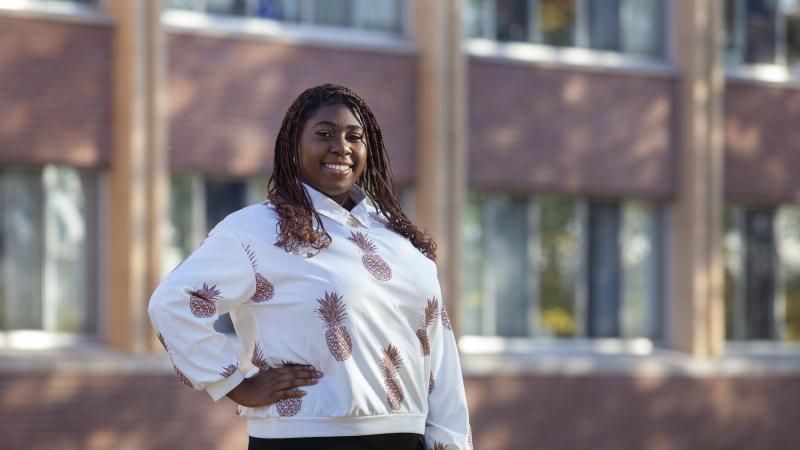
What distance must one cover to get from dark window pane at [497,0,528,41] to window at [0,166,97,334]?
4.75 meters

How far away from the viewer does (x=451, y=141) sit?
1587cm

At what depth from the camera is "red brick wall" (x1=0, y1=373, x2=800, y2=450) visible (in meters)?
13.6

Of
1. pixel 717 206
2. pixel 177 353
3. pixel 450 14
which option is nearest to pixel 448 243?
pixel 450 14

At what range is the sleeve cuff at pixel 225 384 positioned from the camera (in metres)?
4.08

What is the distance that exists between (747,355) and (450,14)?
5524 millimetres

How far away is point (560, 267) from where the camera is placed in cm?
1712

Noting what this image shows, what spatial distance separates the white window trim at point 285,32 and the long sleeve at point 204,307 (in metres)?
10.5

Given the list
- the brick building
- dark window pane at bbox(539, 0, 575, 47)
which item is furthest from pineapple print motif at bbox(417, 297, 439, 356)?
dark window pane at bbox(539, 0, 575, 47)

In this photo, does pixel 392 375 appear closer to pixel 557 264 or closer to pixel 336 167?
pixel 336 167

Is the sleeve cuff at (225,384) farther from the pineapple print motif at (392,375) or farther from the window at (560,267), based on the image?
the window at (560,267)

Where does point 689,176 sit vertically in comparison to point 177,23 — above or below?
below

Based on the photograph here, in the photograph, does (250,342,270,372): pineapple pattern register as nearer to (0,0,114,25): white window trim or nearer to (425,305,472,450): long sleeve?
(425,305,472,450): long sleeve

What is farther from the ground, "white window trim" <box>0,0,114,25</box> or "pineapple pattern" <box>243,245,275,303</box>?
"white window trim" <box>0,0,114,25</box>

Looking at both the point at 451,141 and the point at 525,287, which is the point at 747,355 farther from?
the point at 451,141
